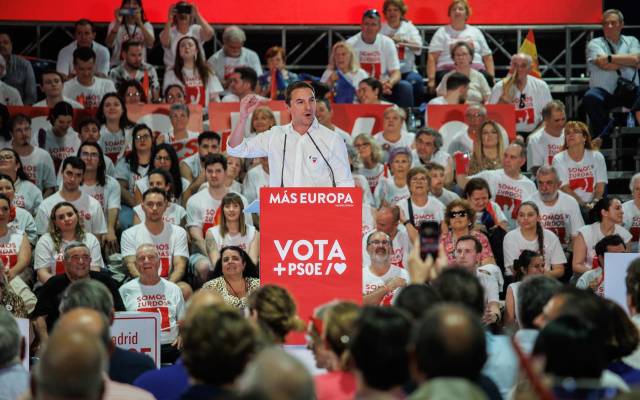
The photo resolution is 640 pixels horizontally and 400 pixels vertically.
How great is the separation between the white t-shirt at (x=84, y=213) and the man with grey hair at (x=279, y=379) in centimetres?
755

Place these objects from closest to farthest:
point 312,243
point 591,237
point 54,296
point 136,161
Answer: point 312,243, point 54,296, point 591,237, point 136,161

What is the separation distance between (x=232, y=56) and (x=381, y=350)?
10248 millimetres

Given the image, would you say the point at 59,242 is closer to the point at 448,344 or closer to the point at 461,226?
the point at 461,226

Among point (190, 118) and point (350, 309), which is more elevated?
point (190, 118)

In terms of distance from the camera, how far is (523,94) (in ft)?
42.9

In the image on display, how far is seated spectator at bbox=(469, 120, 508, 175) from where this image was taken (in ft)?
38.3

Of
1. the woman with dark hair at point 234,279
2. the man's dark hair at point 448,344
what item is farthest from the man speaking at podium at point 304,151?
the man's dark hair at point 448,344

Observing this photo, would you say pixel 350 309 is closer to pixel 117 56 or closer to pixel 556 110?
pixel 556 110

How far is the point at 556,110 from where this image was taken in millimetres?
12297

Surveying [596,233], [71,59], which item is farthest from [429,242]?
[71,59]

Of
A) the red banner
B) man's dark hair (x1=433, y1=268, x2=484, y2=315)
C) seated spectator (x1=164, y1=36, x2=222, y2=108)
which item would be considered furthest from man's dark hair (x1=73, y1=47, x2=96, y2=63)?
man's dark hair (x1=433, y1=268, x2=484, y2=315)

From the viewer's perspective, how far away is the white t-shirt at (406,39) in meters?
14.1

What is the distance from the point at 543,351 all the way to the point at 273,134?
4.02 meters

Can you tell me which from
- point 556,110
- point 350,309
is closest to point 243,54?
point 556,110
